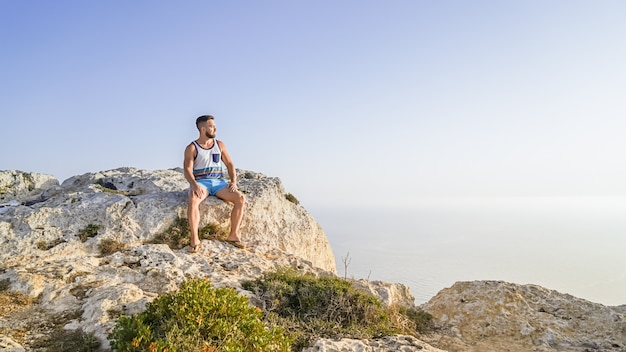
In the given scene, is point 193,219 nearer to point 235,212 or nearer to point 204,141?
point 235,212

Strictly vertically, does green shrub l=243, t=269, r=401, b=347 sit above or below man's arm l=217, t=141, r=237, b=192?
below

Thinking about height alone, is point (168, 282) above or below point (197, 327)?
below

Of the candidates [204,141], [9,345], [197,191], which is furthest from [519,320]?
[9,345]

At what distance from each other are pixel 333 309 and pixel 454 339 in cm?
228

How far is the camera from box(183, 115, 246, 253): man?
804 centimetres

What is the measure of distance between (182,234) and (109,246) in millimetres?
1389

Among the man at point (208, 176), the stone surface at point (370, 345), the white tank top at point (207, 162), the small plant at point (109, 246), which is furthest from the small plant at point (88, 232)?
the stone surface at point (370, 345)

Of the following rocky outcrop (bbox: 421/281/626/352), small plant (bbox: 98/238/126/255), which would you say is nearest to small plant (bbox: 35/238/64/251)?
small plant (bbox: 98/238/126/255)

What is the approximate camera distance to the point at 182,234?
8.40 m

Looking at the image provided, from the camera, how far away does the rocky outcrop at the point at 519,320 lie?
6.36 m

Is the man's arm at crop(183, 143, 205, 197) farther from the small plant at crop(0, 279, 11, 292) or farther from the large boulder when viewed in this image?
the small plant at crop(0, 279, 11, 292)

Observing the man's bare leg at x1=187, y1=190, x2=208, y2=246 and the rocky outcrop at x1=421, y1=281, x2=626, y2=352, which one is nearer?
the rocky outcrop at x1=421, y1=281, x2=626, y2=352

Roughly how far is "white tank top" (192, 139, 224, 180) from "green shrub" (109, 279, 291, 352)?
4.35m

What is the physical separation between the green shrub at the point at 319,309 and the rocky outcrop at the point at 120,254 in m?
0.44
